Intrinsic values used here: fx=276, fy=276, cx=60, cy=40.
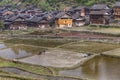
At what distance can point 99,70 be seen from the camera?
88.4ft

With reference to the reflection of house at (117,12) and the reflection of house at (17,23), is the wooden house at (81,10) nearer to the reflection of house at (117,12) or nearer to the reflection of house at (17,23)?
the reflection of house at (117,12)

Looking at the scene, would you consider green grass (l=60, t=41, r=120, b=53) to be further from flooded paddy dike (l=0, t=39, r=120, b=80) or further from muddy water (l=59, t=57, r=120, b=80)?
muddy water (l=59, t=57, r=120, b=80)

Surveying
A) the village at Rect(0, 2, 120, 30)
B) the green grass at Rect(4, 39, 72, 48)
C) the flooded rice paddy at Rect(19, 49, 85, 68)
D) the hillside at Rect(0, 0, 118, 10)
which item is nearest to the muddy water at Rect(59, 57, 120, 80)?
the flooded rice paddy at Rect(19, 49, 85, 68)

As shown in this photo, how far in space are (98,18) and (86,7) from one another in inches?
450

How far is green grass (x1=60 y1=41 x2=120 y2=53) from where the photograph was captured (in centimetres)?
3709

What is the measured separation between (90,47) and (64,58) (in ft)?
24.2

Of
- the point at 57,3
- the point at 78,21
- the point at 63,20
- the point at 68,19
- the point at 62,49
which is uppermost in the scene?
the point at 57,3

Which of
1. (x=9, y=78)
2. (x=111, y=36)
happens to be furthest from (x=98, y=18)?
(x=9, y=78)

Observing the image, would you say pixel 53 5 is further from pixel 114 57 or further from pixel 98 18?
pixel 114 57

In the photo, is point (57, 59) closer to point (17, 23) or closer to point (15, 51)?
point (15, 51)

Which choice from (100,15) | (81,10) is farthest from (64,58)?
(81,10)

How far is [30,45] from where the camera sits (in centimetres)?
4262

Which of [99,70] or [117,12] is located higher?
[117,12]

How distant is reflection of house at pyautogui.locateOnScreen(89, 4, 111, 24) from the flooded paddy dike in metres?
17.0
